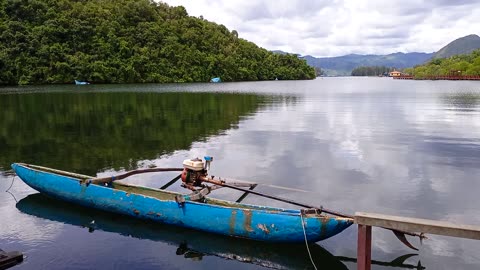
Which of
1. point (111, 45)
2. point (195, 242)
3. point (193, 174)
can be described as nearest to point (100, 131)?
point (193, 174)

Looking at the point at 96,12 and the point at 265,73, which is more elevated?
the point at 96,12

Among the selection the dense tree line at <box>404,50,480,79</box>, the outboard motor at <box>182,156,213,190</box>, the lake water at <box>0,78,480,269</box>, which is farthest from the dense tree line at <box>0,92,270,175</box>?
the dense tree line at <box>404,50,480,79</box>

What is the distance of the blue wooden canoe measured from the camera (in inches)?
398

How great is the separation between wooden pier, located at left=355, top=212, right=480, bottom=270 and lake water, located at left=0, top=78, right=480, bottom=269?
144 cm

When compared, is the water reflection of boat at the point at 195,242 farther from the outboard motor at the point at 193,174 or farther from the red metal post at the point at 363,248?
the outboard motor at the point at 193,174

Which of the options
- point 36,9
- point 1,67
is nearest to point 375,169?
point 1,67

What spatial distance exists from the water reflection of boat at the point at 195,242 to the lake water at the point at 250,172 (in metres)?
0.03

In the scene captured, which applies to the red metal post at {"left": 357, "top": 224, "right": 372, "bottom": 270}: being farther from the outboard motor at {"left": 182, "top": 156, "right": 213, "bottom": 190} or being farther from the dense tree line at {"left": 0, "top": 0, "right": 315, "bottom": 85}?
the dense tree line at {"left": 0, "top": 0, "right": 315, "bottom": 85}

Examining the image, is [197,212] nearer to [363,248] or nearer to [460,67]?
[363,248]

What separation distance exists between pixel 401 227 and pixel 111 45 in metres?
116

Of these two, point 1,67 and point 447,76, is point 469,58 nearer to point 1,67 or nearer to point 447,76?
point 447,76

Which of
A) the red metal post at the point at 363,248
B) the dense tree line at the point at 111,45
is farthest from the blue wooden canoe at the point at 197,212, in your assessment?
the dense tree line at the point at 111,45

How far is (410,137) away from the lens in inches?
1069

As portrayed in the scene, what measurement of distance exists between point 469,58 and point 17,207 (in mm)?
210375
